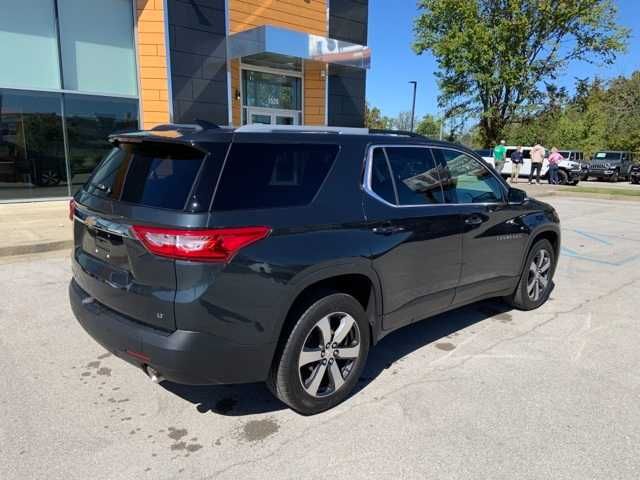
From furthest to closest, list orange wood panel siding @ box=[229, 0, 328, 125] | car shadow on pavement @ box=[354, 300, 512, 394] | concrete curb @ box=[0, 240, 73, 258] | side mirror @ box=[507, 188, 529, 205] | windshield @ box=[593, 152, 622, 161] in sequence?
1. windshield @ box=[593, 152, 622, 161]
2. orange wood panel siding @ box=[229, 0, 328, 125]
3. concrete curb @ box=[0, 240, 73, 258]
4. side mirror @ box=[507, 188, 529, 205]
5. car shadow on pavement @ box=[354, 300, 512, 394]

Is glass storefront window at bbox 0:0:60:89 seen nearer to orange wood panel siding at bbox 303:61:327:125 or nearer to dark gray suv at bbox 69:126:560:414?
orange wood panel siding at bbox 303:61:327:125

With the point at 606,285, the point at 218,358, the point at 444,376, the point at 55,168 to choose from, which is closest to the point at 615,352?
the point at 444,376

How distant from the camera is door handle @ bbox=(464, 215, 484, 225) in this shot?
13.4ft

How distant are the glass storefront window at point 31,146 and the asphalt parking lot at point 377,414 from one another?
25.8 feet

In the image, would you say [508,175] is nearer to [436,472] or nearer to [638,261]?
[638,261]

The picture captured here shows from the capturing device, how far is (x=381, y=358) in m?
4.02

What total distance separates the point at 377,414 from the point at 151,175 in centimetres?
207

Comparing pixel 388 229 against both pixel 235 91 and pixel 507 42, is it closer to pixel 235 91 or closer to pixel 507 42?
pixel 235 91

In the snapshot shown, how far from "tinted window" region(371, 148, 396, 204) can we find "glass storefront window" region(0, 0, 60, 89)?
10681 mm

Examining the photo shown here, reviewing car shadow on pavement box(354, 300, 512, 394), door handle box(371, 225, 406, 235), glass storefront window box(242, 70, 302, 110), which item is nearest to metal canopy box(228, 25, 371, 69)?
glass storefront window box(242, 70, 302, 110)

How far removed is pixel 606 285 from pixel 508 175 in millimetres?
25854

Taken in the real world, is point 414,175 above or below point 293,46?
below

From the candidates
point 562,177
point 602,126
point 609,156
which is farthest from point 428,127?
point 562,177

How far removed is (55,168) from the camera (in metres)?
11.8
